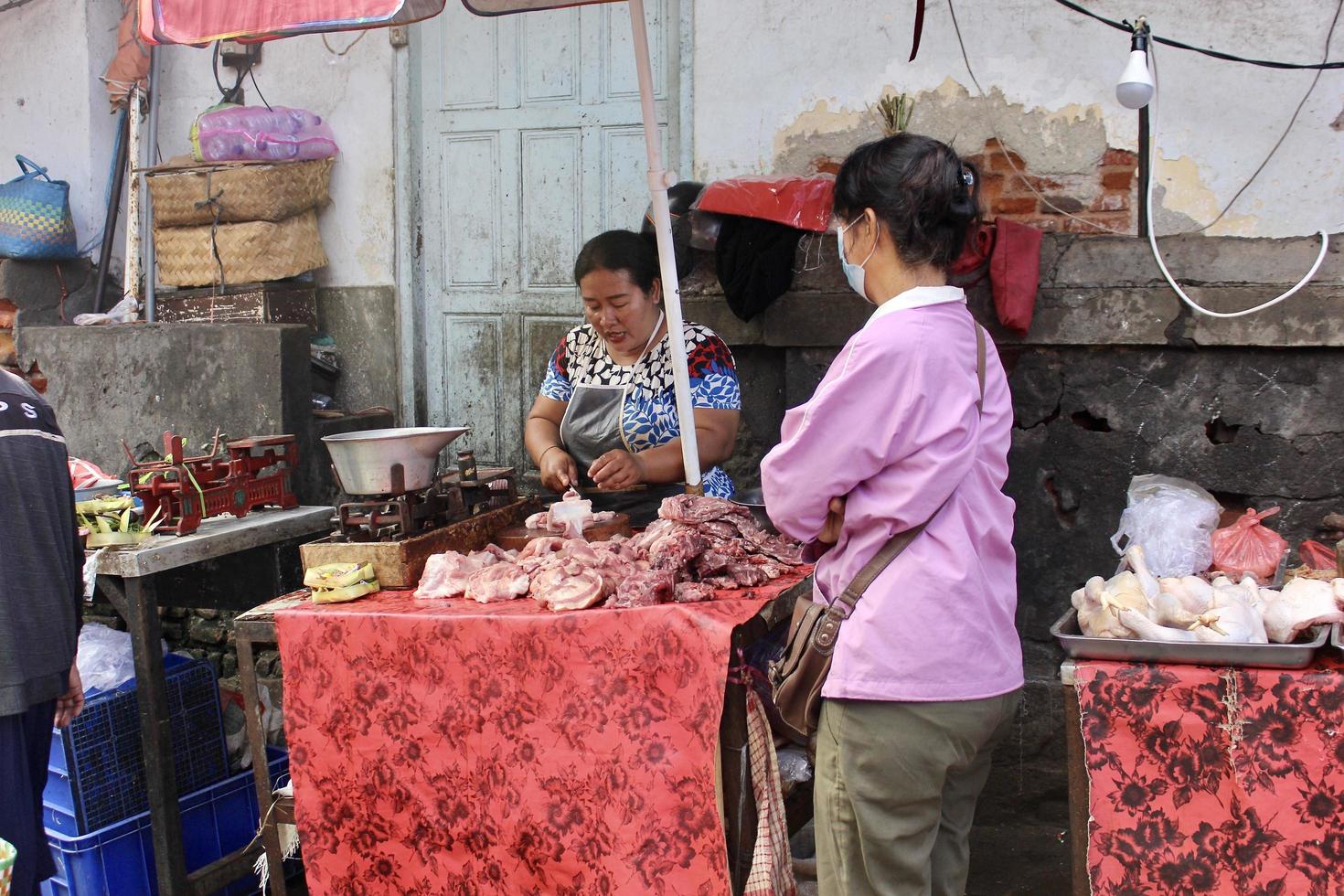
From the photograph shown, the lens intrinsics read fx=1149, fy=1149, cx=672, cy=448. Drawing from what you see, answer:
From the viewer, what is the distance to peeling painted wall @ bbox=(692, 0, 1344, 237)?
4219mm

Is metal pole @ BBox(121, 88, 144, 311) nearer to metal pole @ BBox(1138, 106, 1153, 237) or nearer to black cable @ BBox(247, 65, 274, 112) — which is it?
black cable @ BBox(247, 65, 274, 112)

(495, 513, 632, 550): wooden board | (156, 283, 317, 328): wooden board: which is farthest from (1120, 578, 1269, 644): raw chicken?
(156, 283, 317, 328): wooden board

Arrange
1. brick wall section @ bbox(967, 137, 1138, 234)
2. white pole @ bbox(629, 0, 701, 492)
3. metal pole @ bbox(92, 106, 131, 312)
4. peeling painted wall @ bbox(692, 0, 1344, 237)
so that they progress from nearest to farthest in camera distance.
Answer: white pole @ bbox(629, 0, 701, 492)
peeling painted wall @ bbox(692, 0, 1344, 237)
brick wall section @ bbox(967, 137, 1138, 234)
metal pole @ bbox(92, 106, 131, 312)

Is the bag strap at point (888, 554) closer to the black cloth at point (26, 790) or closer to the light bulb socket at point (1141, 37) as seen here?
the light bulb socket at point (1141, 37)

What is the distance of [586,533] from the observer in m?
3.69

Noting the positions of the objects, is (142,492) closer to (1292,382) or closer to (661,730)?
(661,730)

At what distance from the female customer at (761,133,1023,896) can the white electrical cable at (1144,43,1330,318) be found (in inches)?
80.8

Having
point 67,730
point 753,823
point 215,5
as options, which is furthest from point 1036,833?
point 215,5

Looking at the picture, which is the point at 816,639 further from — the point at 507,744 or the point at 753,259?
the point at 753,259

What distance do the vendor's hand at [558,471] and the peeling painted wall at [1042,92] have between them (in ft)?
5.05

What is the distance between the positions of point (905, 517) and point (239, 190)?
14.4 feet

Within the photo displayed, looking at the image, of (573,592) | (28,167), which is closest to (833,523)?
(573,592)

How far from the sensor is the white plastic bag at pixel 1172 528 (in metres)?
3.38

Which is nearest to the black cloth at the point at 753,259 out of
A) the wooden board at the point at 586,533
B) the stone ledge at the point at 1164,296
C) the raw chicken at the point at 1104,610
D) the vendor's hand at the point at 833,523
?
the stone ledge at the point at 1164,296
